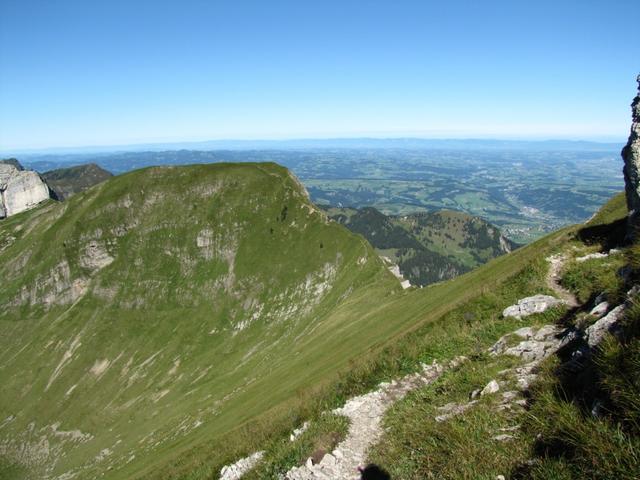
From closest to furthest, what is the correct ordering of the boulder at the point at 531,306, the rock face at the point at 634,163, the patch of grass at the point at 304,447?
the patch of grass at the point at 304,447 < the boulder at the point at 531,306 < the rock face at the point at 634,163

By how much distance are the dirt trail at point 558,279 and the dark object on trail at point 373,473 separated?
1380 centimetres

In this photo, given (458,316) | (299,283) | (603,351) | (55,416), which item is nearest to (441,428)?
(603,351)

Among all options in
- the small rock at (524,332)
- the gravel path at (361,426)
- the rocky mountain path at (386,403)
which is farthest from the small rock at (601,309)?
the gravel path at (361,426)

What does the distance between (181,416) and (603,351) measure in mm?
99224

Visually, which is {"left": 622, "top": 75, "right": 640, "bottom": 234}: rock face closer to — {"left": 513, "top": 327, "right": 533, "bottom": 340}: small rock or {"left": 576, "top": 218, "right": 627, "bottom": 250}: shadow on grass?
{"left": 576, "top": 218, "right": 627, "bottom": 250}: shadow on grass

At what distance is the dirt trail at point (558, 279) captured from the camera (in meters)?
21.4

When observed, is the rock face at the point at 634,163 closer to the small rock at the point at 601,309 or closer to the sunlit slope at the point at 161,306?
the small rock at the point at 601,309

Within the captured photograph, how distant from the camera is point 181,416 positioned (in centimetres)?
9319

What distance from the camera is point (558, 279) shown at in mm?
25375

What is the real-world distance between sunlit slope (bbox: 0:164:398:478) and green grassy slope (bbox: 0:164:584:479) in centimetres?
54

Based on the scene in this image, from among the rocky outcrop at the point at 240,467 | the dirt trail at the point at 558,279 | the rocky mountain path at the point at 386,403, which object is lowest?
the rocky outcrop at the point at 240,467

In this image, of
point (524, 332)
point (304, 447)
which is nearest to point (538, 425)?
point (304, 447)

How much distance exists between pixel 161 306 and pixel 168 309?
4168mm

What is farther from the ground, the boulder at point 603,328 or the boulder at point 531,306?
the boulder at point 603,328
